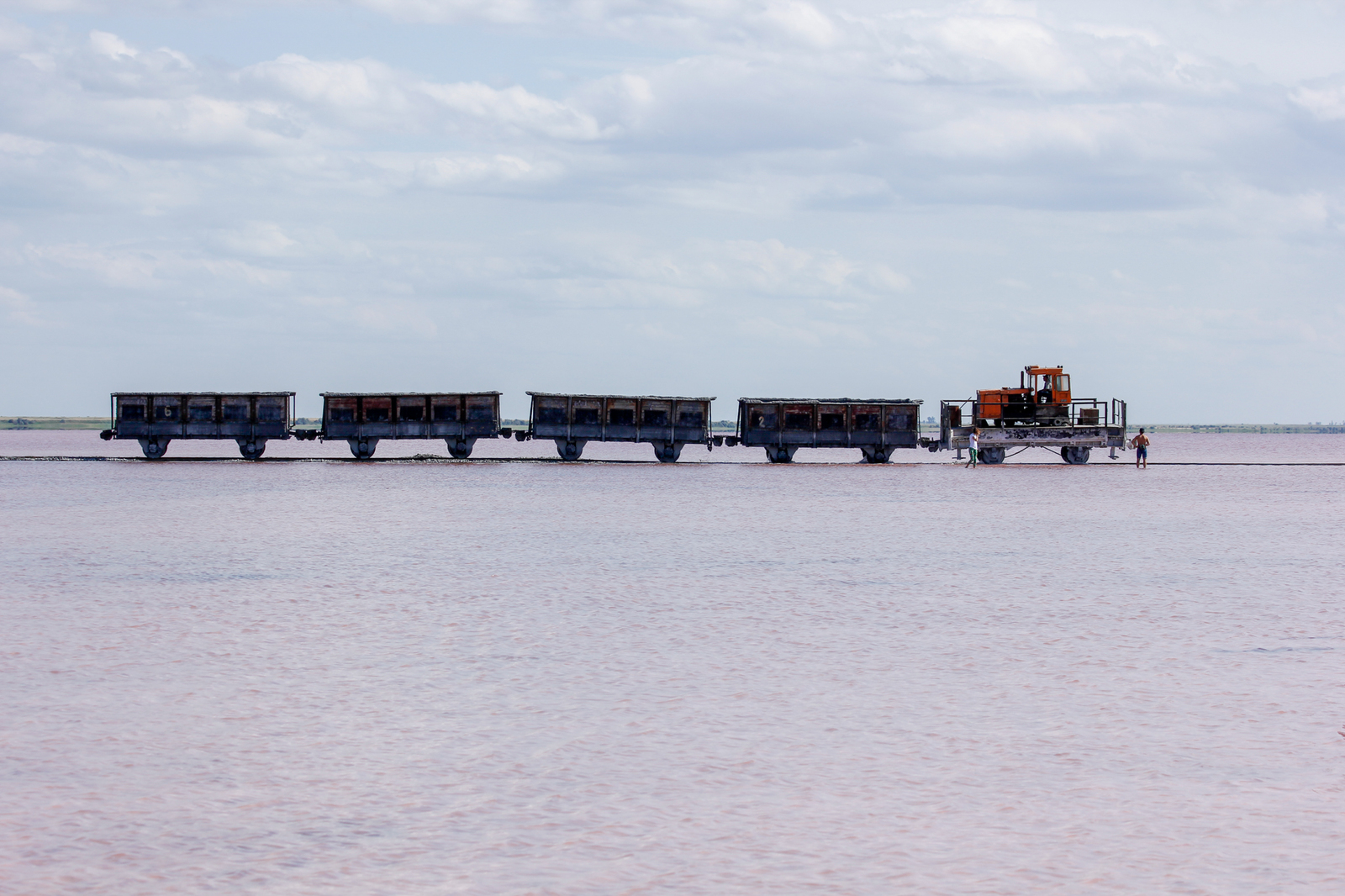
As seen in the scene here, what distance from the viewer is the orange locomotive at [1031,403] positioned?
177ft

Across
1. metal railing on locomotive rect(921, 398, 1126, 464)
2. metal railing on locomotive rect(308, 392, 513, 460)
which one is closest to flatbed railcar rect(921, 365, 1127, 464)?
metal railing on locomotive rect(921, 398, 1126, 464)

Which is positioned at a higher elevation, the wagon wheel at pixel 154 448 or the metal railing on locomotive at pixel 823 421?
the metal railing on locomotive at pixel 823 421

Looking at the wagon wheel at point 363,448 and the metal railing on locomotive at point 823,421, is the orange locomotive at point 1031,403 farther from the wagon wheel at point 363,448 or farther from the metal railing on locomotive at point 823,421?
the wagon wheel at point 363,448

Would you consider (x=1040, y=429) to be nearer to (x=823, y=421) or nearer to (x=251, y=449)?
(x=823, y=421)

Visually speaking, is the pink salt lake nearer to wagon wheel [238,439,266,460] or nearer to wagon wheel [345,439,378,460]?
wagon wheel [345,439,378,460]

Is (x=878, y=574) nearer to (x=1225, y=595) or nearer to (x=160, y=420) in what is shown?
(x=1225, y=595)

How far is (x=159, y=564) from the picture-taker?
17891 millimetres

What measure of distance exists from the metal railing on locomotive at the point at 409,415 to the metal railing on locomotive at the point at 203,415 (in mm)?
1517

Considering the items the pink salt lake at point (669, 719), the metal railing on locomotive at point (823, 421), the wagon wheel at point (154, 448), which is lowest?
the pink salt lake at point (669, 719)

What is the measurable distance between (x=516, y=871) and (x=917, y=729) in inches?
139

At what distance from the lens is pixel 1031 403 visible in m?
54.3

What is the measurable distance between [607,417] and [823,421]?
29.2ft

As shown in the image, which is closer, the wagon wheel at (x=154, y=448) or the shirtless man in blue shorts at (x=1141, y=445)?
the shirtless man in blue shorts at (x=1141, y=445)

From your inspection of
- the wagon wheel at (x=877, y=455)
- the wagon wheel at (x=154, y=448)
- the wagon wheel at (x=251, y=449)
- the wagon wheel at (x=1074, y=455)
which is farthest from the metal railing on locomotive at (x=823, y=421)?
the wagon wheel at (x=154, y=448)
